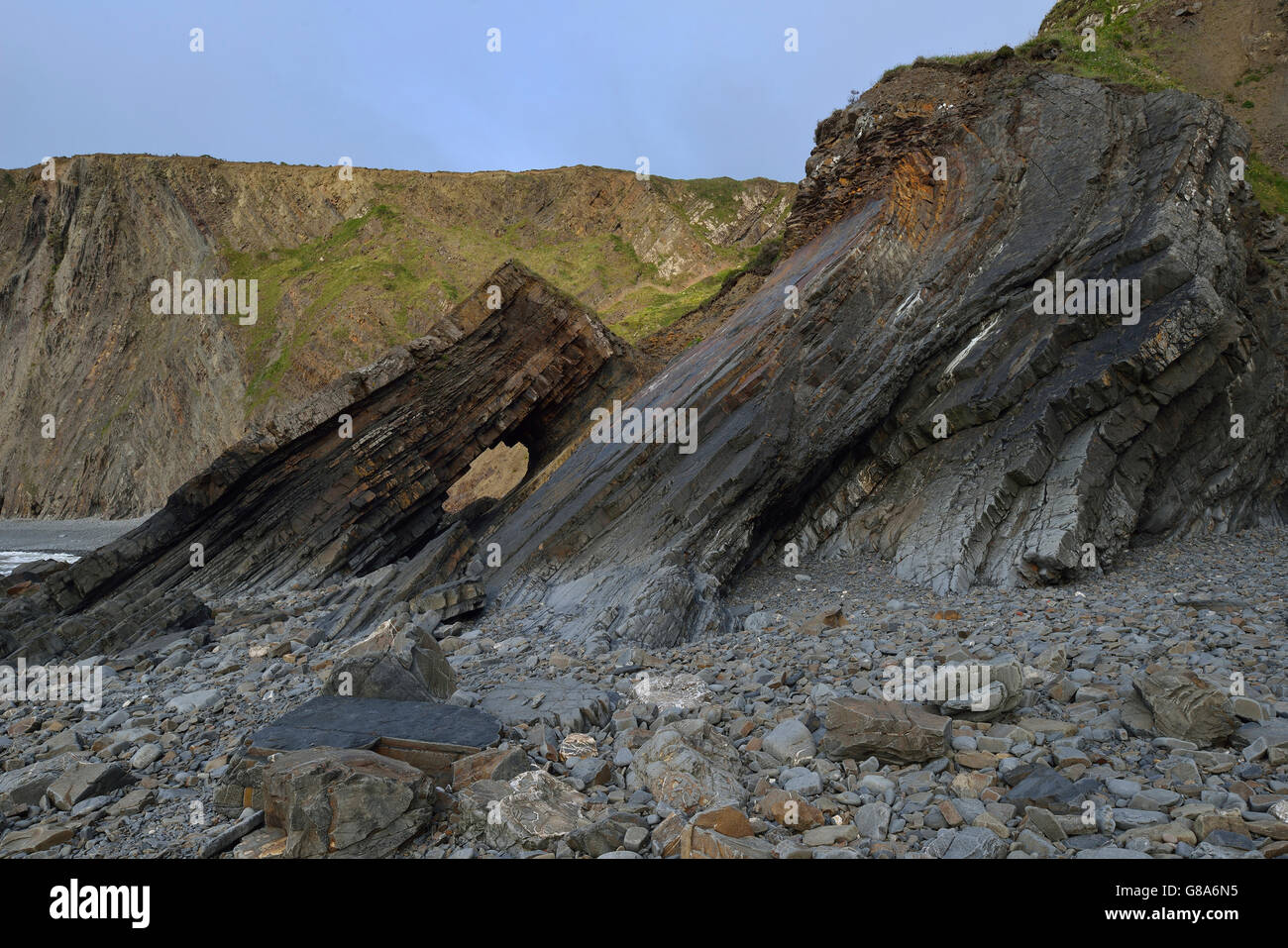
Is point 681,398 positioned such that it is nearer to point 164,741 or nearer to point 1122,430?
point 1122,430

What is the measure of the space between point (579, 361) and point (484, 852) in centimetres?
1851

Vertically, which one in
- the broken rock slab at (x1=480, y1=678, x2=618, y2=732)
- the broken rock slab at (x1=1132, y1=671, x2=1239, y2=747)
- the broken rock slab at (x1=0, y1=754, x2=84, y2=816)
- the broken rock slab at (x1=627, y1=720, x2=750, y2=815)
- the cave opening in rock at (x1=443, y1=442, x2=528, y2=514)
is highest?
the cave opening in rock at (x1=443, y1=442, x2=528, y2=514)

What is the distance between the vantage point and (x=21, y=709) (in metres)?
9.27

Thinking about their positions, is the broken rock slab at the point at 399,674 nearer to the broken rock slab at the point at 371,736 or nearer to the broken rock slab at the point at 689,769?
the broken rock slab at the point at 371,736

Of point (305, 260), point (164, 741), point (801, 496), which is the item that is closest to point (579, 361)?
point (801, 496)

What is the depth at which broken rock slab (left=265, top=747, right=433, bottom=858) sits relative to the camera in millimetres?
4789

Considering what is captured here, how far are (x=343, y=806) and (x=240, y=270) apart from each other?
221ft

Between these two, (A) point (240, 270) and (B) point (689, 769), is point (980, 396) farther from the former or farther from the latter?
(A) point (240, 270)

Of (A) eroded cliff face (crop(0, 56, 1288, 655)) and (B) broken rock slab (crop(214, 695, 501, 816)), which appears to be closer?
(B) broken rock slab (crop(214, 695, 501, 816))

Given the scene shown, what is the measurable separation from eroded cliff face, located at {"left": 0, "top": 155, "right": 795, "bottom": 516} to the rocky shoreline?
150ft

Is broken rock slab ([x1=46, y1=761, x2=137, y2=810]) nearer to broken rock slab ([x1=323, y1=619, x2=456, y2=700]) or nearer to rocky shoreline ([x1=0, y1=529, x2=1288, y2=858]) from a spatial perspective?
rocky shoreline ([x1=0, y1=529, x2=1288, y2=858])

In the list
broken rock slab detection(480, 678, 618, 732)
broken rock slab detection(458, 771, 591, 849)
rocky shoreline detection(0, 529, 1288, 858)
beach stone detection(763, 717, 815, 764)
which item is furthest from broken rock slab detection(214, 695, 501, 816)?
beach stone detection(763, 717, 815, 764)

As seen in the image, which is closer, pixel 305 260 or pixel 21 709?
pixel 21 709

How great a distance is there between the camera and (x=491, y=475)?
39312 millimetres
